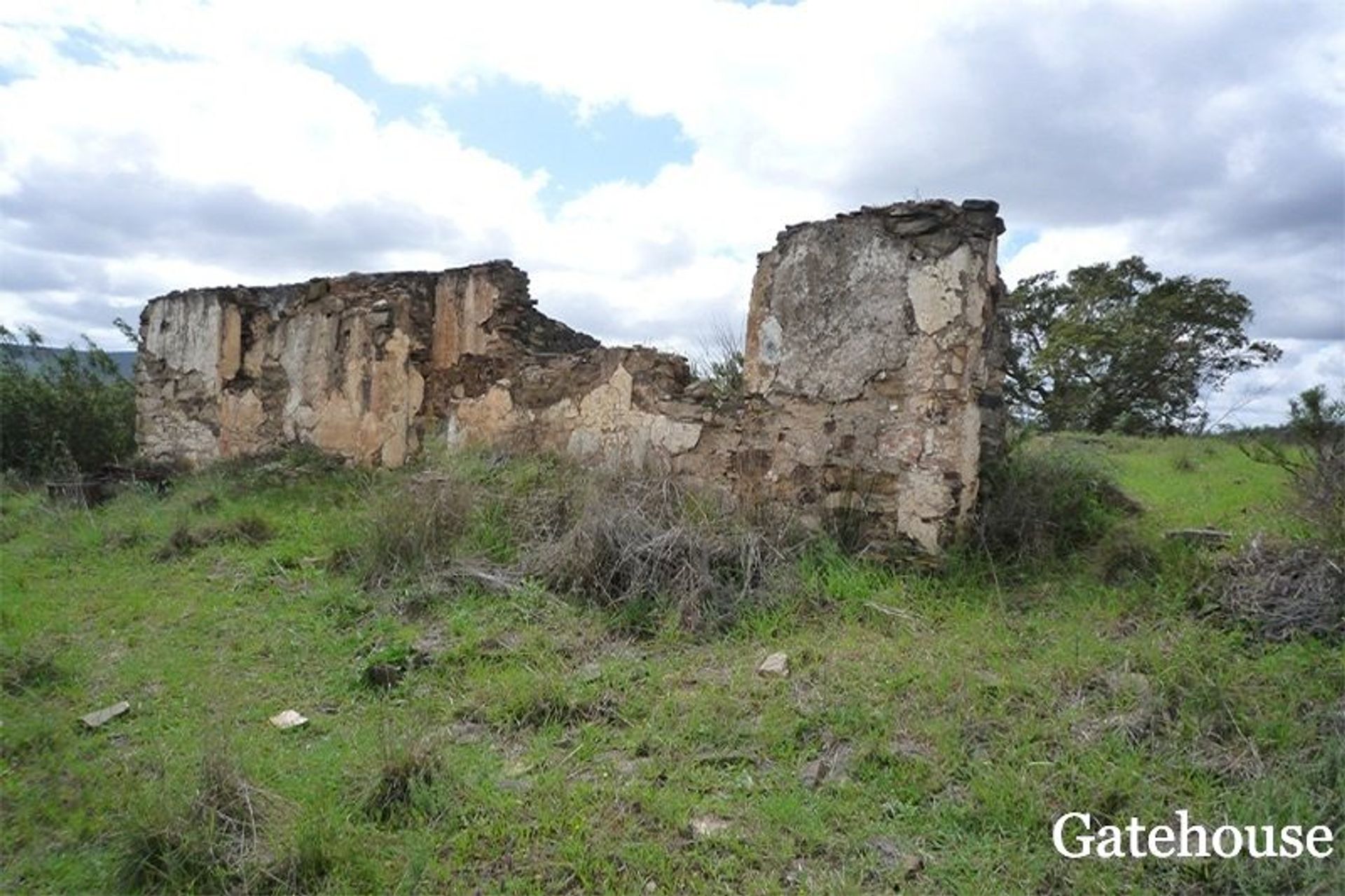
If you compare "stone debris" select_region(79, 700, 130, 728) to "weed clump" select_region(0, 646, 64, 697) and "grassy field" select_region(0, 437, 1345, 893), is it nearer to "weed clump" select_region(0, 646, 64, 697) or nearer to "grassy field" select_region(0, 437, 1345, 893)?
"grassy field" select_region(0, 437, 1345, 893)

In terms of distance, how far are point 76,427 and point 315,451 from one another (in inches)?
231

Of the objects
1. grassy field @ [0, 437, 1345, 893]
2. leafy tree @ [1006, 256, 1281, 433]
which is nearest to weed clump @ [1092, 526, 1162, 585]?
grassy field @ [0, 437, 1345, 893]

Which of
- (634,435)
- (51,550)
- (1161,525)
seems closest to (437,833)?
(634,435)

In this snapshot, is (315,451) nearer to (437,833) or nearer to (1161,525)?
(437,833)

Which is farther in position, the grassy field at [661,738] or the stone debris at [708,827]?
the stone debris at [708,827]

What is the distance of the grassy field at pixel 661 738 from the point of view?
96.0 inches

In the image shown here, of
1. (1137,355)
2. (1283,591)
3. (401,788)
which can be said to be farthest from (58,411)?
(1137,355)

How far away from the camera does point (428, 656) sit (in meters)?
4.01

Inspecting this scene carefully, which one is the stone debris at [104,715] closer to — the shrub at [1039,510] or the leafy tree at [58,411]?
the shrub at [1039,510]

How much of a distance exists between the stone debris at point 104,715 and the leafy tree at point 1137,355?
13.7m

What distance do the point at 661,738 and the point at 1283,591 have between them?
273 centimetres

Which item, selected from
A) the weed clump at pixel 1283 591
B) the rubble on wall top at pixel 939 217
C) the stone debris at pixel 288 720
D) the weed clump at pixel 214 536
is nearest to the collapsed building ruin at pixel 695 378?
the rubble on wall top at pixel 939 217

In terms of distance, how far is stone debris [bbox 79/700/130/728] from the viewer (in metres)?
3.41

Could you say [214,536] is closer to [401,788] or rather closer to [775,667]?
[401,788]
